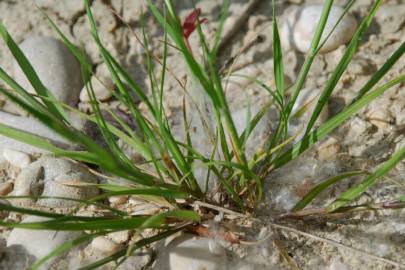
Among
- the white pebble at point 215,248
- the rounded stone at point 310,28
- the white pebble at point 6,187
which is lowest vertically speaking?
the white pebble at point 215,248

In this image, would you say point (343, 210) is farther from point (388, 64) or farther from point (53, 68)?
point (53, 68)

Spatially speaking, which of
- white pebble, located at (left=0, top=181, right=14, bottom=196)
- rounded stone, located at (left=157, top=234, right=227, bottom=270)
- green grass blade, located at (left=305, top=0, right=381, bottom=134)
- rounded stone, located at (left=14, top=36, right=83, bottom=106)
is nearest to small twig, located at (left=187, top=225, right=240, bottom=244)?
rounded stone, located at (left=157, top=234, right=227, bottom=270)

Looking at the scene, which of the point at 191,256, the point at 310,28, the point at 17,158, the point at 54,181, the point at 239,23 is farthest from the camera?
the point at 239,23

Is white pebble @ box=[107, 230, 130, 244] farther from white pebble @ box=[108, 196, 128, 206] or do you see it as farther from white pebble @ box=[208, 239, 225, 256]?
white pebble @ box=[208, 239, 225, 256]

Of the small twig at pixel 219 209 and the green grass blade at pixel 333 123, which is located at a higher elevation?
the green grass blade at pixel 333 123

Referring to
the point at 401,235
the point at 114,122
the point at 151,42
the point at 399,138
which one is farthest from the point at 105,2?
the point at 401,235

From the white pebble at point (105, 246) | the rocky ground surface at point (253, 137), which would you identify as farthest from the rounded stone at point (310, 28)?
the white pebble at point (105, 246)

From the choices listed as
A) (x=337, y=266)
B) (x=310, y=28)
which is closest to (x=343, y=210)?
(x=337, y=266)

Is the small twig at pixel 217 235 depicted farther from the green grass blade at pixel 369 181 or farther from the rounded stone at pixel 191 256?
Answer: the green grass blade at pixel 369 181
